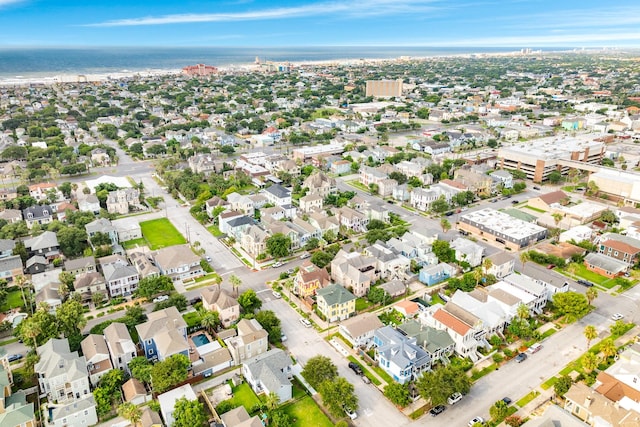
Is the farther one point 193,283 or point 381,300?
point 193,283

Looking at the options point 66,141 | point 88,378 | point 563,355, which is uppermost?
point 66,141

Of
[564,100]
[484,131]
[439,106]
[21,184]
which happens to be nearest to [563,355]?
[21,184]

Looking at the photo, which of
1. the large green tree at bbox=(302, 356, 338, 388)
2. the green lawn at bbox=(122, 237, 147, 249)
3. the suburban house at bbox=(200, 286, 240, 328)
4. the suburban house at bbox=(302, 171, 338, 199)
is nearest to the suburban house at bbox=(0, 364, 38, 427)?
the suburban house at bbox=(200, 286, 240, 328)

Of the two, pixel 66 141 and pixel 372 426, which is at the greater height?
pixel 66 141

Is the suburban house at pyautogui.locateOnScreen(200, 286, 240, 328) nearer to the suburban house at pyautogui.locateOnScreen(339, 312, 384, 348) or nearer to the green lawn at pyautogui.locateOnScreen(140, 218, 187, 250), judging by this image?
the suburban house at pyautogui.locateOnScreen(339, 312, 384, 348)

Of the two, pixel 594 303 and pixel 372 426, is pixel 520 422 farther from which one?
pixel 594 303

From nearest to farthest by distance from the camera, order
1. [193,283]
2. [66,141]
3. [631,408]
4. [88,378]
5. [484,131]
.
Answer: [631,408], [88,378], [193,283], [66,141], [484,131]

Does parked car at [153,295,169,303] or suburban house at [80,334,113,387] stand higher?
suburban house at [80,334,113,387]

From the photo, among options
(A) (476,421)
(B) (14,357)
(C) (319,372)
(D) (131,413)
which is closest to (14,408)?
(D) (131,413)
